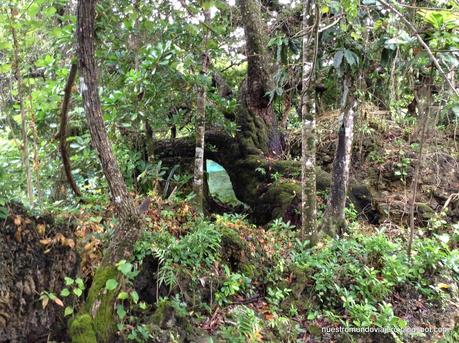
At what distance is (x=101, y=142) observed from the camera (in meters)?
2.60

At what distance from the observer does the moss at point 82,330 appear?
247cm

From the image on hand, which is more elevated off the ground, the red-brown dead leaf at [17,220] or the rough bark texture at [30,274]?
the red-brown dead leaf at [17,220]

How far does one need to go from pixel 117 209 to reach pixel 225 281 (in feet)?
4.64

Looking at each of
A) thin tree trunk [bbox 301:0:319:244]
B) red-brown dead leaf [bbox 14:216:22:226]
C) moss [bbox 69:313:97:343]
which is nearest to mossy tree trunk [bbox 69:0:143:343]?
moss [bbox 69:313:97:343]

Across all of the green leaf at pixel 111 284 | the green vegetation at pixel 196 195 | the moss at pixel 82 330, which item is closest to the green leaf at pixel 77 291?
A: the green vegetation at pixel 196 195

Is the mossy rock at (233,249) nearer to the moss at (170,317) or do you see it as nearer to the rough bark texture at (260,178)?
the moss at (170,317)

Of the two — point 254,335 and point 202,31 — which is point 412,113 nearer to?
point 202,31

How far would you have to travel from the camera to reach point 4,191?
2607 millimetres

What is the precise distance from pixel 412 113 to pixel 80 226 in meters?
7.52

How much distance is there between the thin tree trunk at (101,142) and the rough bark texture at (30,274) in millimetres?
404

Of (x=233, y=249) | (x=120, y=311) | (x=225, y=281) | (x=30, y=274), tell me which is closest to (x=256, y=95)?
(x=233, y=249)

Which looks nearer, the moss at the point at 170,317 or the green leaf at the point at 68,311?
the green leaf at the point at 68,311

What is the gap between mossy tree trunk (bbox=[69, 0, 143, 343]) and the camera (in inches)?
97.3

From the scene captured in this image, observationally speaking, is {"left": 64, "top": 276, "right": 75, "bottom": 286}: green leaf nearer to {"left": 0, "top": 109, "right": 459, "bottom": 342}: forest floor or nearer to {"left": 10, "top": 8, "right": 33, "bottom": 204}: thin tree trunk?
{"left": 0, "top": 109, "right": 459, "bottom": 342}: forest floor
